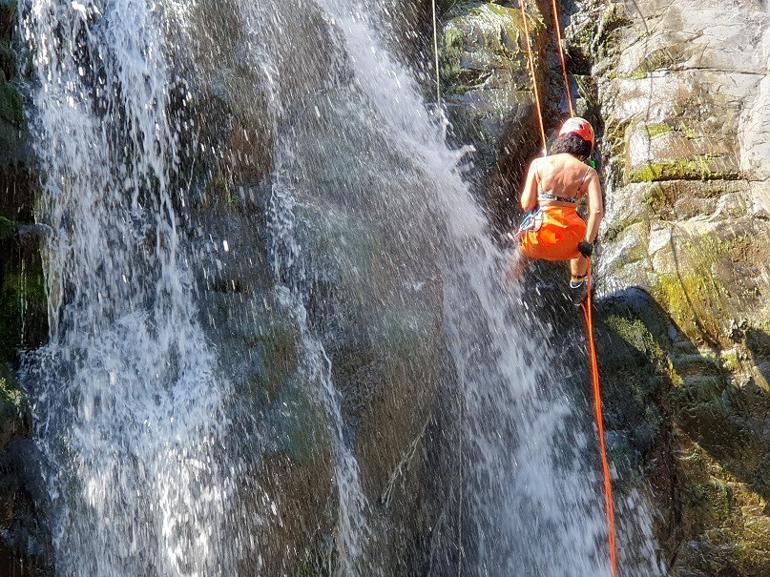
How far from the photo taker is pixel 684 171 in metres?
6.32

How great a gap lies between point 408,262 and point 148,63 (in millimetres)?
2356

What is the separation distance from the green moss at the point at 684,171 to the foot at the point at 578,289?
1.12 metres

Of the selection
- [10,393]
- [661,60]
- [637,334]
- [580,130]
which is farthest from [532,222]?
[10,393]

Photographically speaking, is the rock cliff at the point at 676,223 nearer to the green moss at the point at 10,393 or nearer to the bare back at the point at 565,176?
the bare back at the point at 565,176

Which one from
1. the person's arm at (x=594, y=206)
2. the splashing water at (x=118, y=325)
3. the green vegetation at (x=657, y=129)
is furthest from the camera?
the green vegetation at (x=657, y=129)

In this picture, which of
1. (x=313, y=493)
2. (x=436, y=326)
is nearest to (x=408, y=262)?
(x=436, y=326)

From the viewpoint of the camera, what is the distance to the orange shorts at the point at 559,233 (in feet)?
17.6

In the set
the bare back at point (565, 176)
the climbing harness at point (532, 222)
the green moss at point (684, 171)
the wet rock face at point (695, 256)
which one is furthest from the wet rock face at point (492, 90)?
the bare back at point (565, 176)

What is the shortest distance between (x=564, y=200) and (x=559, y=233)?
0.88 ft

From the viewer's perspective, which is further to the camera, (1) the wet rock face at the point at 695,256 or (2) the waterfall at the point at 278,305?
(1) the wet rock face at the point at 695,256

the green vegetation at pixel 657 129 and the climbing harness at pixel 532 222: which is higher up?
the green vegetation at pixel 657 129

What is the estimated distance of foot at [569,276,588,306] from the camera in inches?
229

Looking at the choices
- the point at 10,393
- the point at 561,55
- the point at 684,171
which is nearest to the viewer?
the point at 10,393

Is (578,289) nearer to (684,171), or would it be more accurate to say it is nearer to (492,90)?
(684,171)
